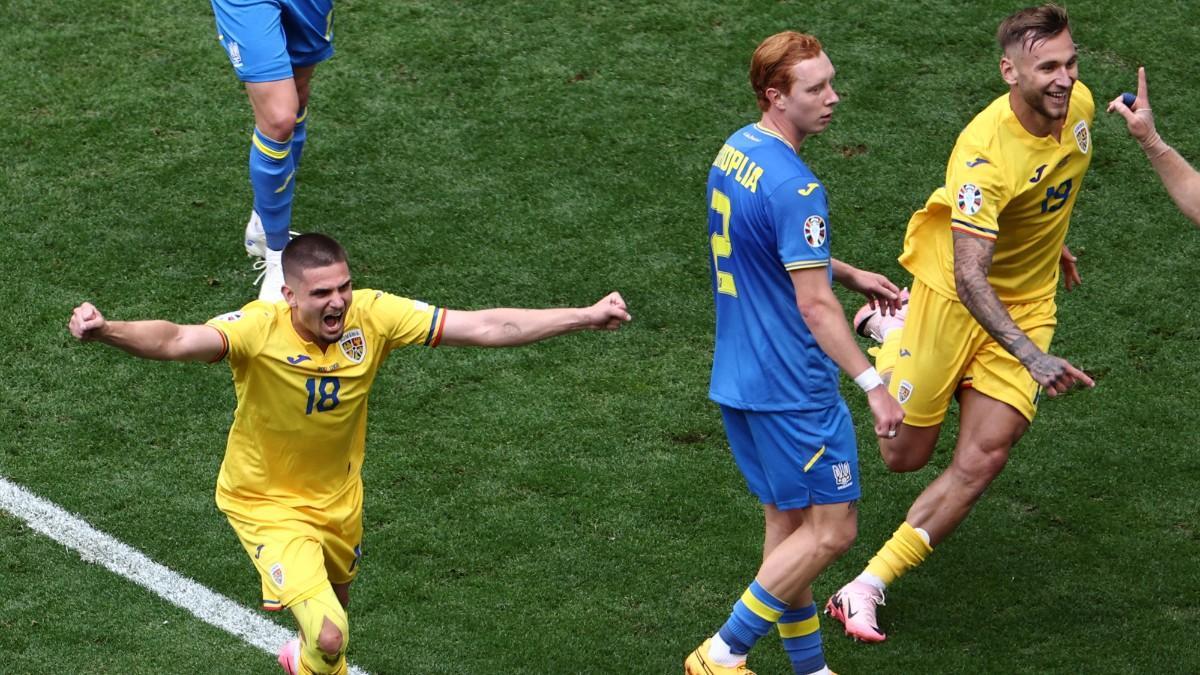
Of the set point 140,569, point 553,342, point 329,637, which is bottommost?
point 140,569

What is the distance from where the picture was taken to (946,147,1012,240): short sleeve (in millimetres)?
6332

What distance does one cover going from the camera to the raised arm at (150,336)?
511 cm

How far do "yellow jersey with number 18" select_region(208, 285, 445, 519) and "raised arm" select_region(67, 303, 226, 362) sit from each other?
0.37 feet

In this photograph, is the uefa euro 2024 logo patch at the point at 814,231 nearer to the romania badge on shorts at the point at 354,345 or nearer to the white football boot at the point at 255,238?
the romania badge on shorts at the point at 354,345

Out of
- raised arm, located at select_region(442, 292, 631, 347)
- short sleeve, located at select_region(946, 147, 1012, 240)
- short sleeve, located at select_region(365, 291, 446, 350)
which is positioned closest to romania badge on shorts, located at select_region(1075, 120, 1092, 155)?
short sleeve, located at select_region(946, 147, 1012, 240)

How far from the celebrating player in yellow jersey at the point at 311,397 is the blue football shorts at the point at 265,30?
2629mm

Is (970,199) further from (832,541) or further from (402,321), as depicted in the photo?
(402,321)

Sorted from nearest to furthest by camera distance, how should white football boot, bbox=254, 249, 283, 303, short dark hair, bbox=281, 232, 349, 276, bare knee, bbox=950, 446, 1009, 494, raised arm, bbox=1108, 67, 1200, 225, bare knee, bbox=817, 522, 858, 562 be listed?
short dark hair, bbox=281, 232, 349, 276 → bare knee, bbox=817, 522, 858, 562 → raised arm, bbox=1108, 67, 1200, 225 → bare knee, bbox=950, 446, 1009, 494 → white football boot, bbox=254, 249, 283, 303

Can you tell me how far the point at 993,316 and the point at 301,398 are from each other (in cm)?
258

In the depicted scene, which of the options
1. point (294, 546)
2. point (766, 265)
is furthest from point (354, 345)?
point (766, 265)

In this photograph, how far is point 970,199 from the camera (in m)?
6.37

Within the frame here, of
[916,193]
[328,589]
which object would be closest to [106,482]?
[328,589]

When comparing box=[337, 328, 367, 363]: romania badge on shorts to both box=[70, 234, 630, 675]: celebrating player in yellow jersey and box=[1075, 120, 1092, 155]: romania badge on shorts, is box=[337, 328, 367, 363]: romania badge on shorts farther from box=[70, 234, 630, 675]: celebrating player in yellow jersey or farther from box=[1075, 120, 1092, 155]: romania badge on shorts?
box=[1075, 120, 1092, 155]: romania badge on shorts

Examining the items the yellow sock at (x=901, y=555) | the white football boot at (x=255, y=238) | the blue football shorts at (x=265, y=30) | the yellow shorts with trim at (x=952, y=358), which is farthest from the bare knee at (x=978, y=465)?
the white football boot at (x=255, y=238)
